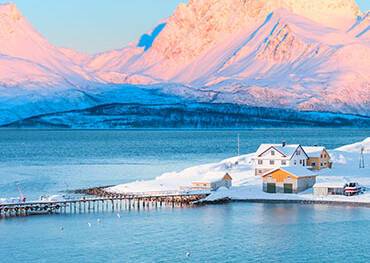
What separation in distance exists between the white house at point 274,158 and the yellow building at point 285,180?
7539 mm

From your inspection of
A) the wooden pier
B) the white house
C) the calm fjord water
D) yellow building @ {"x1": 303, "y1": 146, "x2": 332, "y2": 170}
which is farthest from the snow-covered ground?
the calm fjord water

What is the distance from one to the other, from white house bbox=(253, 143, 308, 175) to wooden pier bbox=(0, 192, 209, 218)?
12.2 metres

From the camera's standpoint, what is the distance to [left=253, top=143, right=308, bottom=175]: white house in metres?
100

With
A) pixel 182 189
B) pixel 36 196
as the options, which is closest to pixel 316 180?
pixel 182 189

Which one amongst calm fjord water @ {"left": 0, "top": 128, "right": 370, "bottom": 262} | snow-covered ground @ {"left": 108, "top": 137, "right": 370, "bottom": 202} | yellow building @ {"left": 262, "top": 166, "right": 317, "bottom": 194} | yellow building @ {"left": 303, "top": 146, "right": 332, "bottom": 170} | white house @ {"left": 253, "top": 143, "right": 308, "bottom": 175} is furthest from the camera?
yellow building @ {"left": 303, "top": 146, "right": 332, "bottom": 170}

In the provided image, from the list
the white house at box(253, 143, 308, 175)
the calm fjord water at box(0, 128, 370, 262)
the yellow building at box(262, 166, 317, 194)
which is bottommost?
the calm fjord water at box(0, 128, 370, 262)

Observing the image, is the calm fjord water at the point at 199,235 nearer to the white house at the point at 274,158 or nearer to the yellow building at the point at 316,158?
the white house at the point at 274,158

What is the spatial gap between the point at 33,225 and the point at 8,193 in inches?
1029

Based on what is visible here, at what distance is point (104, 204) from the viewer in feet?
297

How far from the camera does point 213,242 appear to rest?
67125mm

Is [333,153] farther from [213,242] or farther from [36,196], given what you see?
[213,242]

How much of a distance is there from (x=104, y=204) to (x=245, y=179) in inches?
649

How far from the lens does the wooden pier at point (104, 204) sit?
273 feet

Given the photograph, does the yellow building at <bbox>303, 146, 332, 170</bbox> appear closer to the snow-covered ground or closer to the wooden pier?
the snow-covered ground
